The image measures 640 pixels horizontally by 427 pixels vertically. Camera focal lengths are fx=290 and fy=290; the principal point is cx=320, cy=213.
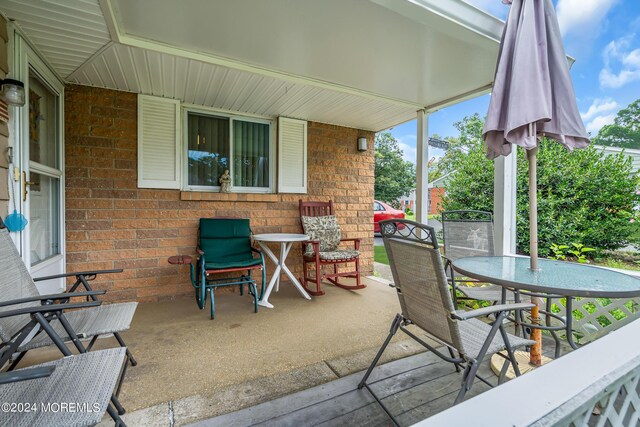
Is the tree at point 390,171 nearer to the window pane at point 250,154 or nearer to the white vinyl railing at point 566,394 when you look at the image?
the window pane at point 250,154

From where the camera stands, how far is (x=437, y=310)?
1291 millimetres

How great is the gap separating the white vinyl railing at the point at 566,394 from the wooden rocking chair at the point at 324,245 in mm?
2912

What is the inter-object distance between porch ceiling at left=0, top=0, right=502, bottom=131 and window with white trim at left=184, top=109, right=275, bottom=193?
36cm

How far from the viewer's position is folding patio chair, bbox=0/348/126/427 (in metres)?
0.87

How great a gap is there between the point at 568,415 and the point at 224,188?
3.61m

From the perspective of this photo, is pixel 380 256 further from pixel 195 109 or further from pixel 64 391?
pixel 64 391

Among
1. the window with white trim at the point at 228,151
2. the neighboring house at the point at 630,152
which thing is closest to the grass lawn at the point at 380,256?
the window with white trim at the point at 228,151

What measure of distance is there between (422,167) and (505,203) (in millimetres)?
1085

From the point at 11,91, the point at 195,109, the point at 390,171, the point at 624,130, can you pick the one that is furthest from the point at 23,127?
the point at 390,171

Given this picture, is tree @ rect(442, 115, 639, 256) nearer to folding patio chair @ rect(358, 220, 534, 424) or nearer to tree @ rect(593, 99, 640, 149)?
tree @ rect(593, 99, 640, 149)

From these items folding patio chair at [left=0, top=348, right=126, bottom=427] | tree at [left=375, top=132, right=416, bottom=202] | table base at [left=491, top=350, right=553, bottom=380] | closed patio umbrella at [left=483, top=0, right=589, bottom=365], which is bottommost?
table base at [left=491, top=350, right=553, bottom=380]

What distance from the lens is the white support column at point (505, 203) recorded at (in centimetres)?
269

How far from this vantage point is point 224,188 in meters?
3.66

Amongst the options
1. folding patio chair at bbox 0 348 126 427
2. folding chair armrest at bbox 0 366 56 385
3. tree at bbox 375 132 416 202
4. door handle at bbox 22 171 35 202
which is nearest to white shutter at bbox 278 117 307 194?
door handle at bbox 22 171 35 202
